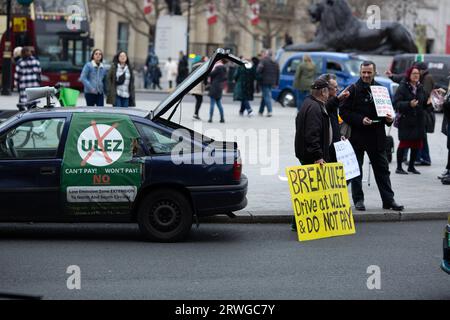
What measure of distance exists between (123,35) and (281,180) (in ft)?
181

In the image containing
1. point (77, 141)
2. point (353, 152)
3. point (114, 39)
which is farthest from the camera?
point (114, 39)

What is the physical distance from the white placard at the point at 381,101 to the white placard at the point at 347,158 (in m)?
0.54

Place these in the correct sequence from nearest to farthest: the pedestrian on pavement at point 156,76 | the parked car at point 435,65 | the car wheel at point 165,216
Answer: the car wheel at point 165,216
the parked car at point 435,65
the pedestrian on pavement at point 156,76

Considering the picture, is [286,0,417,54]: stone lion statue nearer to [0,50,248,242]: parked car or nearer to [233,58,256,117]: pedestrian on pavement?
[233,58,256,117]: pedestrian on pavement

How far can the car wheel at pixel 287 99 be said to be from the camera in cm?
3303

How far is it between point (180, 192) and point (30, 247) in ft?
5.17

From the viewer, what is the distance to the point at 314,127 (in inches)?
439

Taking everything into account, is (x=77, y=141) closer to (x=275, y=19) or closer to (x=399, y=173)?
(x=399, y=173)

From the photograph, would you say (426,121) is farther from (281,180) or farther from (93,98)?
(93,98)

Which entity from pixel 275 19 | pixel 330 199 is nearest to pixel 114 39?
pixel 275 19

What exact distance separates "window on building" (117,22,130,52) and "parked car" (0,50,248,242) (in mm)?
58600

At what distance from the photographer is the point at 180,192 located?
10469 millimetres

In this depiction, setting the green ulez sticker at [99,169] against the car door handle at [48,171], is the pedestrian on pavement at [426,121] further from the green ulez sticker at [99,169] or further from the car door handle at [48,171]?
the car door handle at [48,171]

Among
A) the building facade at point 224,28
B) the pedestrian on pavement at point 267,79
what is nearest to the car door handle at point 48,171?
the pedestrian on pavement at point 267,79
